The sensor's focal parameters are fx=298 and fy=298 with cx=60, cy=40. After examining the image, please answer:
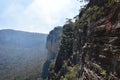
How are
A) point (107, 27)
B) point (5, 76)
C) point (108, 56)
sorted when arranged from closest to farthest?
point (108, 56) < point (107, 27) < point (5, 76)

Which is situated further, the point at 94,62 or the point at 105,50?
the point at 94,62

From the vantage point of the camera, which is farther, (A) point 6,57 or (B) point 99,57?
(A) point 6,57

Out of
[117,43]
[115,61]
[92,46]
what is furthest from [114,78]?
[92,46]

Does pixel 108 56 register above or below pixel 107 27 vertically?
below

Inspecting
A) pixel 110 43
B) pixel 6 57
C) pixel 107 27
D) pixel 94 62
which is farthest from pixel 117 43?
pixel 6 57

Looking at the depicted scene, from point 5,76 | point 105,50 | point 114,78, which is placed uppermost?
point 105,50

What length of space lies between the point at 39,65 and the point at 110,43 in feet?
399

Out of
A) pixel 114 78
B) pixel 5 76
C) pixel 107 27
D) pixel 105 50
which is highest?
pixel 107 27

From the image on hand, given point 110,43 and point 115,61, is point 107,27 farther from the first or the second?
point 115,61

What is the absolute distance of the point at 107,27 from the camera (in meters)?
19.6

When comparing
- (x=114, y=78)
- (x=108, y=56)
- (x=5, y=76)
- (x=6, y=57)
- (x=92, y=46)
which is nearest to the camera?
(x=114, y=78)

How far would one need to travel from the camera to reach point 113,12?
62.8ft

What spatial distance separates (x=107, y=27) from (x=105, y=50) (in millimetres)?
1680

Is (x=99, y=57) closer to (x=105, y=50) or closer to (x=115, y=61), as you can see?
(x=105, y=50)
